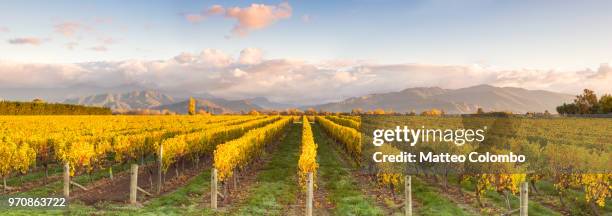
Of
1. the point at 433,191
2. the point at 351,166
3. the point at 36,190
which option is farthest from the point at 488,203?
the point at 36,190

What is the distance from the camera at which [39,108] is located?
8300 cm

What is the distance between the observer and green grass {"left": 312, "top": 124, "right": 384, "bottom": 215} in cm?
1553

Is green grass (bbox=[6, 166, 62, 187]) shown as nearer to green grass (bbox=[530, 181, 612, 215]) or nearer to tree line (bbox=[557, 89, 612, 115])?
green grass (bbox=[530, 181, 612, 215])

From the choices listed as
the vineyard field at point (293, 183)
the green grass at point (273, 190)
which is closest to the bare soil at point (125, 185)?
the vineyard field at point (293, 183)

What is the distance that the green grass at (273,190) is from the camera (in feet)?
50.7

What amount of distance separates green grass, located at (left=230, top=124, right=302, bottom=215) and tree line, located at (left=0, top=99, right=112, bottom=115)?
65.3 meters

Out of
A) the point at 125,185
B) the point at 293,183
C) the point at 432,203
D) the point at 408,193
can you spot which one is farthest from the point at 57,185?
the point at 432,203

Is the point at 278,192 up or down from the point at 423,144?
down

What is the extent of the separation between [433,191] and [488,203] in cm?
255

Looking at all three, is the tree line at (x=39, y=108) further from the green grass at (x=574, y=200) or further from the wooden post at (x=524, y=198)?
the wooden post at (x=524, y=198)

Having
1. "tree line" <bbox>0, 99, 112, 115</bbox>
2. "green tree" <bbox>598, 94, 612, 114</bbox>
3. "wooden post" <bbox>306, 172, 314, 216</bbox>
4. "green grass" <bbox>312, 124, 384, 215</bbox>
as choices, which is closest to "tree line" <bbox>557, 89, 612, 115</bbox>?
"green tree" <bbox>598, 94, 612, 114</bbox>

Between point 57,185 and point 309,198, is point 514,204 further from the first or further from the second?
point 57,185

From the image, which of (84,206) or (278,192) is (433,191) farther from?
(84,206)

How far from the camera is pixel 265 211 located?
15133 millimetres
